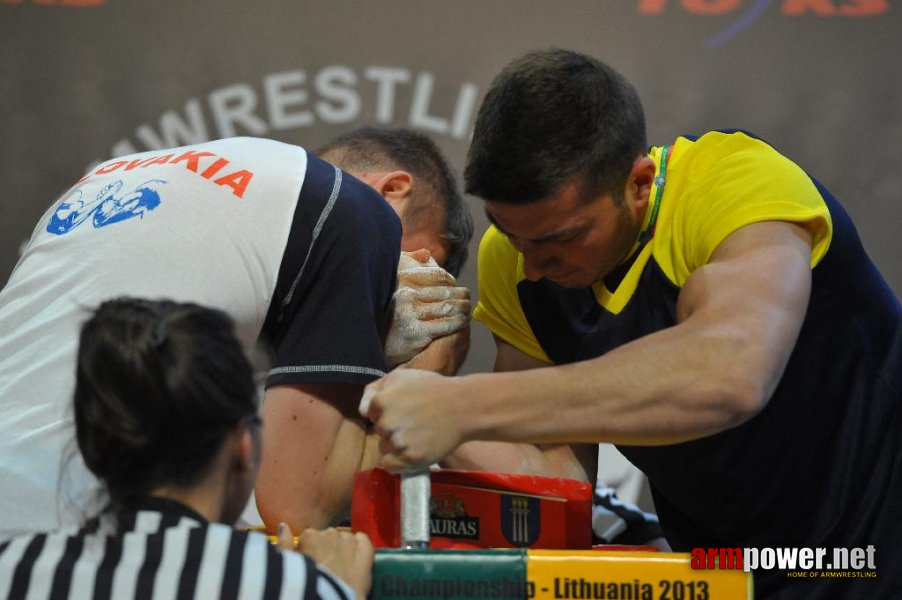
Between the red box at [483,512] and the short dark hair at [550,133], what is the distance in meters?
0.32

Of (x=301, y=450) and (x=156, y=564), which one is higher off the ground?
(x=156, y=564)

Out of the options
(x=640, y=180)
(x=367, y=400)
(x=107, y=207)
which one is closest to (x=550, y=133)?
(x=640, y=180)

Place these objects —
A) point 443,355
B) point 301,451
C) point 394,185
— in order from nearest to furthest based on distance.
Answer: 1. point 301,451
2. point 443,355
3. point 394,185

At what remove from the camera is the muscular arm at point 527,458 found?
5.01 feet

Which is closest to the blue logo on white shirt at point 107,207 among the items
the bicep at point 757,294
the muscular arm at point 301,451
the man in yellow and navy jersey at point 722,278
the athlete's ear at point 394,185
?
the muscular arm at point 301,451

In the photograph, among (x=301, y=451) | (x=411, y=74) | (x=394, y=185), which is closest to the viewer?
(x=301, y=451)

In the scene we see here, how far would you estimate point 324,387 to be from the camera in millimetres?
1243

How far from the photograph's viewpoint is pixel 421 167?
1.78 meters

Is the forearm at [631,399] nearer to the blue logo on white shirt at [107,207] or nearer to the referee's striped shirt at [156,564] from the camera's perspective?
the referee's striped shirt at [156,564]

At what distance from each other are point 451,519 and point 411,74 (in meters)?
1.33

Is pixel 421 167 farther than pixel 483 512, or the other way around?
pixel 421 167

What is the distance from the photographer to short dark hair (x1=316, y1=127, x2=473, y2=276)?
5.72 feet

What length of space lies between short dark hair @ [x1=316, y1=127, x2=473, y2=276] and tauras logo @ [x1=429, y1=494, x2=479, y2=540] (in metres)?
0.64

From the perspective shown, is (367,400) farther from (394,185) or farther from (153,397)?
(394,185)
